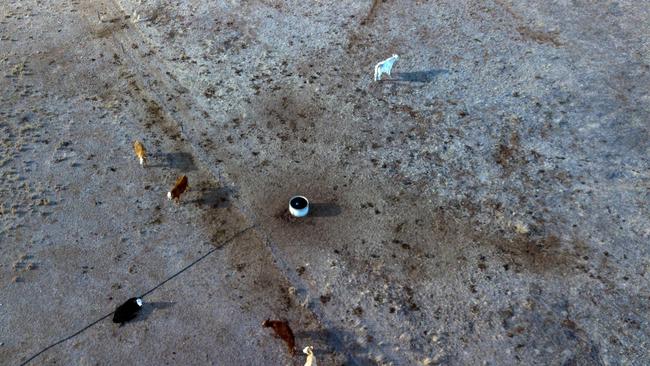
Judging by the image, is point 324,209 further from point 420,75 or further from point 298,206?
point 420,75

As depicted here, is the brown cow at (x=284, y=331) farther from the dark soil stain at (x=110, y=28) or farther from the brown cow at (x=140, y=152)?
the dark soil stain at (x=110, y=28)

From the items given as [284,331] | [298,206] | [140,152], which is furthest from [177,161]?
[284,331]

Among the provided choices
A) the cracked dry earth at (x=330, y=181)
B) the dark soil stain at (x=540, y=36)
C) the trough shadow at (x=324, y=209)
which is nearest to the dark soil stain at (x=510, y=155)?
the cracked dry earth at (x=330, y=181)

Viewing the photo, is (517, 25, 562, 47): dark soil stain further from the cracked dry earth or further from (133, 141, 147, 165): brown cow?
(133, 141, 147, 165): brown cow

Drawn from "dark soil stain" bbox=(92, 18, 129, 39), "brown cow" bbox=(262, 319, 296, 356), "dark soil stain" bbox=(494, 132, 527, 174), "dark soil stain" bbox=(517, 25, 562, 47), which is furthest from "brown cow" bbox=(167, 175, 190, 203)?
"dark soil stain" bbox=(517, 25, 562, 47)

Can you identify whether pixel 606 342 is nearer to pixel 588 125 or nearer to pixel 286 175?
pixel 588 125

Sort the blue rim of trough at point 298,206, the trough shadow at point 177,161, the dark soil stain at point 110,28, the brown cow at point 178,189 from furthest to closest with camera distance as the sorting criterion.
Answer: the dark soil stain at point 110,28 → the trough shadow at point 177,161 → the brown cow at point 178,189 → the blue rim of trough at point 298,206
